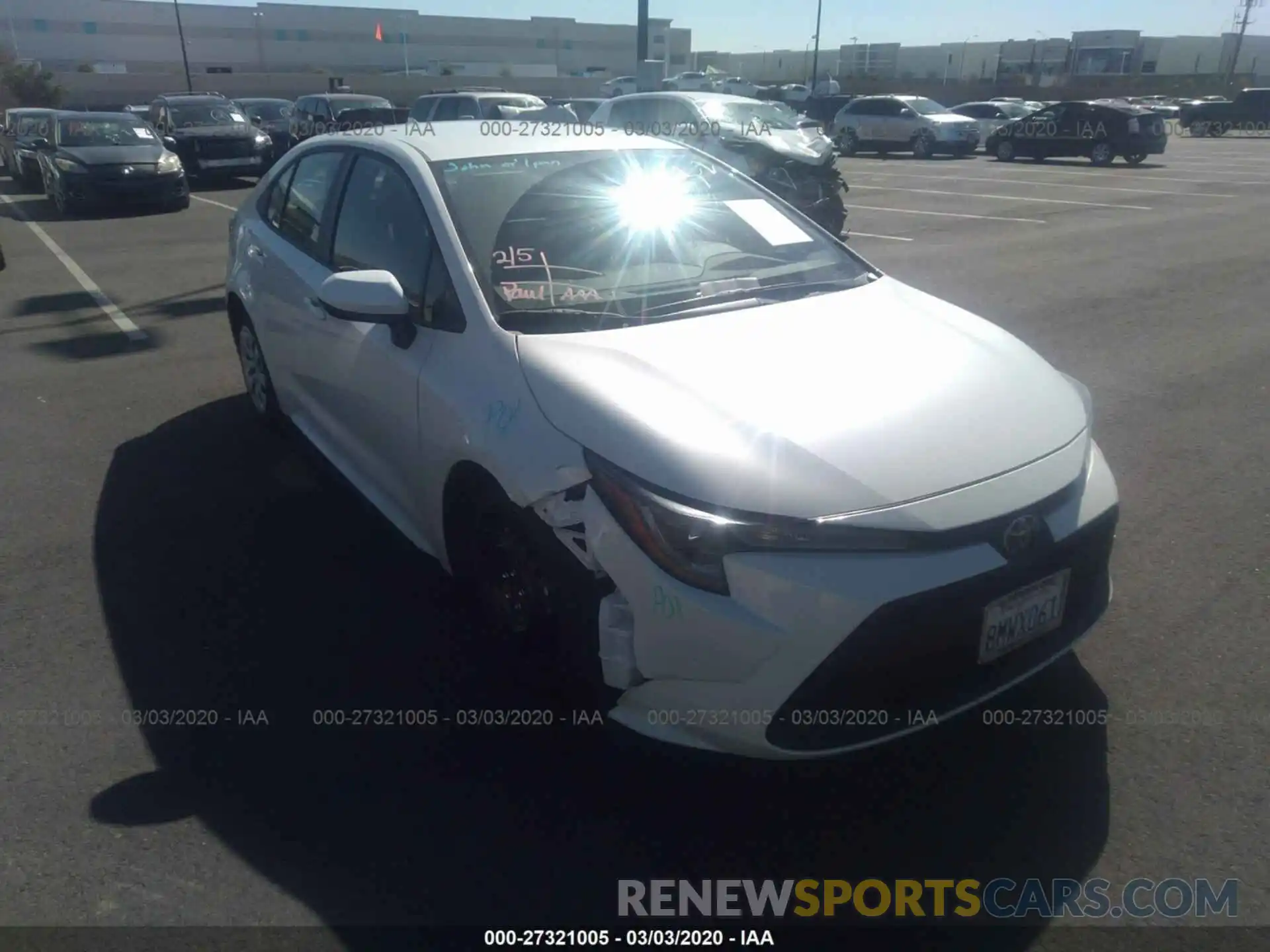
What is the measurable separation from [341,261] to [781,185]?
8.52 meters

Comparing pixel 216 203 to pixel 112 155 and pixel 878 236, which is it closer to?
pixel 112 155

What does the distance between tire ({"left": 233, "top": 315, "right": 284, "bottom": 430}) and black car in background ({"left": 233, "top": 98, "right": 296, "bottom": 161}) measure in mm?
19891

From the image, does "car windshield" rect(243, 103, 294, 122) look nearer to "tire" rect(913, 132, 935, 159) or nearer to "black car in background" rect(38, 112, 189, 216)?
"black car in background" rect(38, 112, 189, 216)

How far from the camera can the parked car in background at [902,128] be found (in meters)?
28.2

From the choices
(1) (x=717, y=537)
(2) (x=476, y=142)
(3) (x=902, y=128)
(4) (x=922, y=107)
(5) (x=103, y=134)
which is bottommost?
(3) (x=902, y=128)

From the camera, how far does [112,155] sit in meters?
15.5

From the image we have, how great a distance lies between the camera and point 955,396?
116 inches

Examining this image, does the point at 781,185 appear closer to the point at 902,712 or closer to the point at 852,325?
the point at 852,325

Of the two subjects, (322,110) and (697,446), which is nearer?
(697,446)

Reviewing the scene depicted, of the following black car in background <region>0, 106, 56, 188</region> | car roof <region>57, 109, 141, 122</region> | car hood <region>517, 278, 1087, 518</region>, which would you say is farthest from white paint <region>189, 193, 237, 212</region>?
car hood <region>517, 278, 1087, 518</region>

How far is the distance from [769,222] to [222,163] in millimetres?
17920

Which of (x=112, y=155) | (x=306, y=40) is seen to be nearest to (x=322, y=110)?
(x=112, y=155)

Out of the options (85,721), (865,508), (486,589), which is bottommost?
(85,721)

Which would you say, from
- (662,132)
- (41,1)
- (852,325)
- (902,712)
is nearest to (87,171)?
(662,132)
